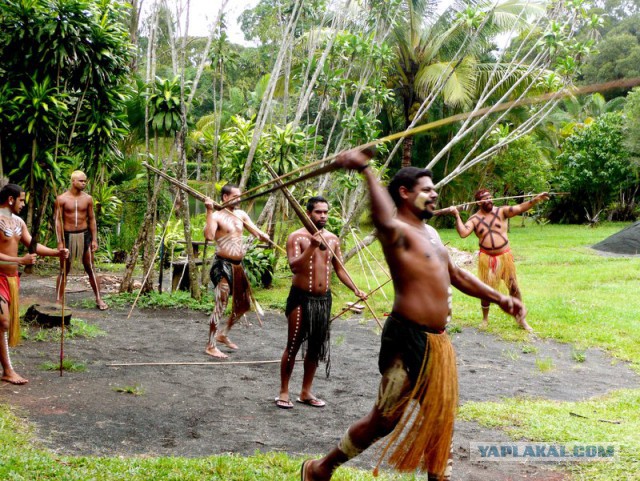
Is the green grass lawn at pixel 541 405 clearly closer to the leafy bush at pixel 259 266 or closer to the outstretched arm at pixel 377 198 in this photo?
the leafy bush at pixel 259 266

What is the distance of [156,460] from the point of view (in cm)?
415

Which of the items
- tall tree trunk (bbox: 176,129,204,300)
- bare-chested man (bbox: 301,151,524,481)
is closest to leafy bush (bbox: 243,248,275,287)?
tall tree trunk (bbox: 176,129,204,300)

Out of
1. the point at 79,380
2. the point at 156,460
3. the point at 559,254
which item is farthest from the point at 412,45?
the point at 156,460

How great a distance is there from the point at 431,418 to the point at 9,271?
413 centimetres

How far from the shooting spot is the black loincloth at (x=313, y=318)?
18.2 ft

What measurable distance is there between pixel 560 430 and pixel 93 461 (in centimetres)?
328

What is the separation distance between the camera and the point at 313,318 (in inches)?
219

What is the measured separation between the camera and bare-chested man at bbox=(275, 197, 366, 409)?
5.53 metres

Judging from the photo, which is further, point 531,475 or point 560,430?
point 560,430

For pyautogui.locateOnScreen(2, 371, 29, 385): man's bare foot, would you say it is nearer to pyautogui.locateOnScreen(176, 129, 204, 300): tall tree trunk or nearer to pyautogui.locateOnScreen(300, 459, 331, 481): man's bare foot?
pyautogui.locateOnScreen(300, 459, 331, 481): man's bare foot

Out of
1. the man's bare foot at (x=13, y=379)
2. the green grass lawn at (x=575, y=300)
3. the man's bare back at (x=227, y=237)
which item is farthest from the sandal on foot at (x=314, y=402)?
the green grass lawn at (x=575, y=300)

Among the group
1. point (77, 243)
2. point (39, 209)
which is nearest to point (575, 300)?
point (77, 243)

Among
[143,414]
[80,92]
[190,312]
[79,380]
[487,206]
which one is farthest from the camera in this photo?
[80,92]

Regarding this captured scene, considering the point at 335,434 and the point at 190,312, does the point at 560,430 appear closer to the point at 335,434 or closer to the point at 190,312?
the point at 335,434
